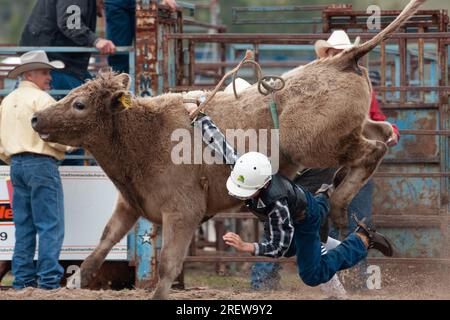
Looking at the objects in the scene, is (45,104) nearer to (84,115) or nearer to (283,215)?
(84,115)

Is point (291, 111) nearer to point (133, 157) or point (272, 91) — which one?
point (272, 91)

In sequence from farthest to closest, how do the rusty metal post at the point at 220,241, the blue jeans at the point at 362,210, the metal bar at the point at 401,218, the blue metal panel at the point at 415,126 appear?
the rusty metal post at the point at 220,241 < the blue metal panel at the point at 415,126 < the metal bar at the point at 401,218 < the blue jeans at the point at 362,210

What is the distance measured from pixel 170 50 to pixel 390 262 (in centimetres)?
250

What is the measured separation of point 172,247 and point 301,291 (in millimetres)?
2075

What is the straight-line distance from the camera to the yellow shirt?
25.5 feet

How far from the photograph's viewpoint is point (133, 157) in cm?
673

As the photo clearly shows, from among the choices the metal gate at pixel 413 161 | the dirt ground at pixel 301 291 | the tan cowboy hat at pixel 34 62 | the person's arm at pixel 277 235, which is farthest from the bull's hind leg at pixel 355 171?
the tan cowboy hat at pixel 34 62

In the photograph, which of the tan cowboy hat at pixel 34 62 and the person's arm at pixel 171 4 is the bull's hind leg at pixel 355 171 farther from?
the tan cowboy hat at pixel 34 62

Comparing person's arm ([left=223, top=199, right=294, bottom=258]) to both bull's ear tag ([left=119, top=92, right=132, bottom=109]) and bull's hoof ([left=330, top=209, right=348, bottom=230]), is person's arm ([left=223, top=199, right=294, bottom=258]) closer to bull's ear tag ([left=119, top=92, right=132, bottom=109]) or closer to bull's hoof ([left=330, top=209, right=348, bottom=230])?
bull's hoof ([left=330, top=209, right=348, bottom=230])

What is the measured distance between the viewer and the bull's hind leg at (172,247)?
6.55 m

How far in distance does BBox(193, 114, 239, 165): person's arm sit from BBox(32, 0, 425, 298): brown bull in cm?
11

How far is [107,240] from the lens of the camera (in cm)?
689

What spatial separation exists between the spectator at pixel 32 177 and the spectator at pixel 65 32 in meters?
0.41
